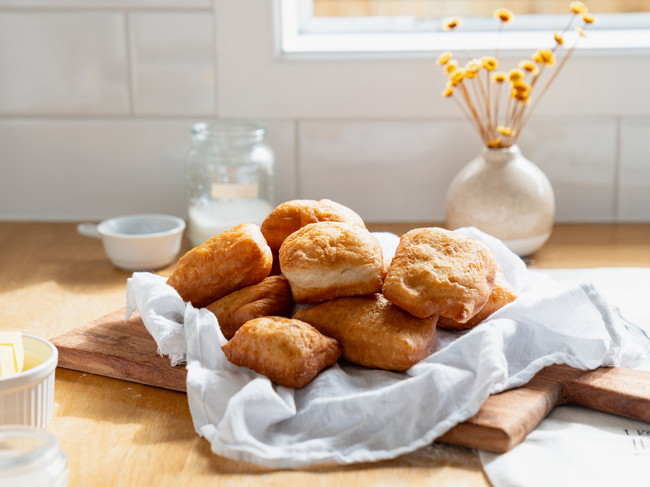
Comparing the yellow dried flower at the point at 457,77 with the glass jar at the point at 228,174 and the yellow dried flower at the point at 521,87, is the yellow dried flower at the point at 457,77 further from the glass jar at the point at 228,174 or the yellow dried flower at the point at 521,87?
the glass jar at the point at 228,174

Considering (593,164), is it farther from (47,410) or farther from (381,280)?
(47,410)

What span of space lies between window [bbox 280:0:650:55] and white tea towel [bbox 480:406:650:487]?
0.85m

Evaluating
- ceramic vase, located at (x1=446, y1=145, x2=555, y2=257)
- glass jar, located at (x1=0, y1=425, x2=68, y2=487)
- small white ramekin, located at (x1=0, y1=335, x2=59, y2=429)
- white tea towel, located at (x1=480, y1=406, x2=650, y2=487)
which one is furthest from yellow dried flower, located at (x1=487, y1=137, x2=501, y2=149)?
glass jar, located at (x1=0, y1=425, x2=68, y2=487)

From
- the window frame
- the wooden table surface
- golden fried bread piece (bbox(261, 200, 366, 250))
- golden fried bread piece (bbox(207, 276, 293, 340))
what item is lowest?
the wooden table surface

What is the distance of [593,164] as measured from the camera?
60.1 inches

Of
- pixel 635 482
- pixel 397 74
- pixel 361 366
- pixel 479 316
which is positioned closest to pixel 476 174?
pixel 397 74

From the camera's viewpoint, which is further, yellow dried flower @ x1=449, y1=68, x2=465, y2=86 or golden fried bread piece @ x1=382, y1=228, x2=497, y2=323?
yellow dried flower @ x1=449, y1=68, x2=465, y2=86

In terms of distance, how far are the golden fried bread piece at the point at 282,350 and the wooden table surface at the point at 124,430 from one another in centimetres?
8

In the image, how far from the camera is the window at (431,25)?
60.1 inches

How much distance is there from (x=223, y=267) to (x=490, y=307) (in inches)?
11.1

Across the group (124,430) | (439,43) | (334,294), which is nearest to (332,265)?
(334,294)

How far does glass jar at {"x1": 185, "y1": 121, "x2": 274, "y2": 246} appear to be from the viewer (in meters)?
1.39

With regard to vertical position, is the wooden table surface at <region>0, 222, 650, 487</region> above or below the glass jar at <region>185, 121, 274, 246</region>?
below

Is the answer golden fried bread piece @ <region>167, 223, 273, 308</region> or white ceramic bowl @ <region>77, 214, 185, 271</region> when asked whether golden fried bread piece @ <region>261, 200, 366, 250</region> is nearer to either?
golden fried bread piece @ <region>167, 223, 273, 308</region>
